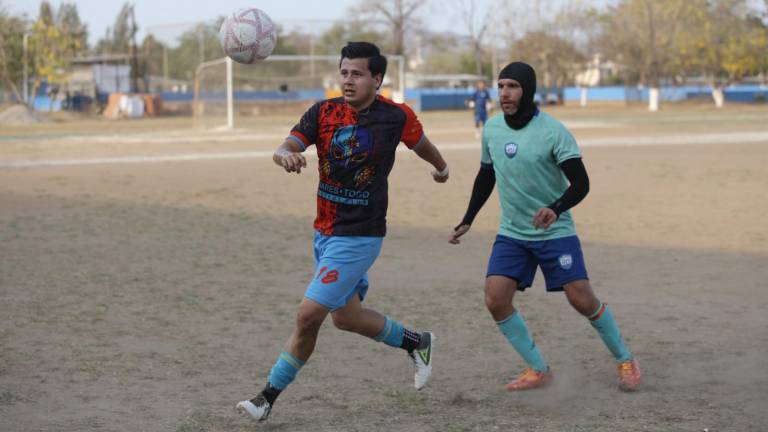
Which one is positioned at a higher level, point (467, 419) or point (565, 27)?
point (565, 27)

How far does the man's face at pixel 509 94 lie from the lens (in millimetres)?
5789

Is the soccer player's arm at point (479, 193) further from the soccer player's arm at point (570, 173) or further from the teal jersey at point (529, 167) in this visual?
the soccer player's arm at point (570, 173)

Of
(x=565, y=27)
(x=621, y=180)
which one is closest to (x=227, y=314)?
(x=621, y=180)

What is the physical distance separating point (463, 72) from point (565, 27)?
32.8 metres

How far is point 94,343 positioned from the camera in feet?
24.5

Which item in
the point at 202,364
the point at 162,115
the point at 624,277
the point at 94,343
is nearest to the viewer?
the point at 202,364

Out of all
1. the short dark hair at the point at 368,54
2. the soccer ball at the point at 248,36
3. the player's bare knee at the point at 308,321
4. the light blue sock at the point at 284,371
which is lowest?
the light blue sock at the point at 284,371

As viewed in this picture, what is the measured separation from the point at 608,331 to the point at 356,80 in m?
2.22

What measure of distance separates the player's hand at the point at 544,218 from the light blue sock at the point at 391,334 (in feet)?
3.34

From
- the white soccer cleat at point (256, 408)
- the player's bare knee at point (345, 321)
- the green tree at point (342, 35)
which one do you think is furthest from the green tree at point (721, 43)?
the white soccer cleat at point (256, 408)

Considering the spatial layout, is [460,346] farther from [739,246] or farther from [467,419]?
[739,246]

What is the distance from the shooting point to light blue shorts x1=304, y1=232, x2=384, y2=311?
212 inches

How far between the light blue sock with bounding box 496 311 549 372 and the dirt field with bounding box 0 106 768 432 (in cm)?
19

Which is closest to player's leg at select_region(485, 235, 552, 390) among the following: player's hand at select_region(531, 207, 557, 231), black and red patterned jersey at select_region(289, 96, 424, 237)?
player's hand at select_region(531, 207, 557, 231)
